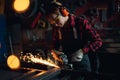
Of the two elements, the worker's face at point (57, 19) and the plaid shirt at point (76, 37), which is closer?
the worker's face at point (57, 19)

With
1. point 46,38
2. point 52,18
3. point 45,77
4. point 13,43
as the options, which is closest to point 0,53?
point 13,43

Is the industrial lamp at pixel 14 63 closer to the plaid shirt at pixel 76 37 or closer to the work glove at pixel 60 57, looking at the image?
the work glove at pixel 60 57

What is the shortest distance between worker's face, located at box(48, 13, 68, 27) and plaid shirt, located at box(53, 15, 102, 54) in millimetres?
96

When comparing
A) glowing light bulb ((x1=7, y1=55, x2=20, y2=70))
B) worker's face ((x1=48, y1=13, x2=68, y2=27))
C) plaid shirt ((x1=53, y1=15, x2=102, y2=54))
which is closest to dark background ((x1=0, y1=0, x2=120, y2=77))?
plaid shirt ((x1=53, y1=15, x2=102, y2=54))

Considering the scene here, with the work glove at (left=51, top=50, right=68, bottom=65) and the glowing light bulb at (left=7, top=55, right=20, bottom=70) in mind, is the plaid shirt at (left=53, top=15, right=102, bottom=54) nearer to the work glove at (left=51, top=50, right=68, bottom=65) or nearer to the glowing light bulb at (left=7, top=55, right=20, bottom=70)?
the work glove at (left=51, top=50, right=68, bottom=65)

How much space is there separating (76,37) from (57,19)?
0.40 meters

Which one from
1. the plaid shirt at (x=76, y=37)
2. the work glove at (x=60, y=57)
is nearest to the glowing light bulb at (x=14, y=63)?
the work glove at (x=60, y=57)

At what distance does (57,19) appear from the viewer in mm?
3240

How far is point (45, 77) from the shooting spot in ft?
8.34

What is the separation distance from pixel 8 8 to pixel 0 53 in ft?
4.66

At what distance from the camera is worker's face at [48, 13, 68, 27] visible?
3.13 meters

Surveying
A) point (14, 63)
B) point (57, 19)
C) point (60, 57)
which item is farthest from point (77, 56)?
point (14, 63)

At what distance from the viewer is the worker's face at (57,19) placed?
3130mm

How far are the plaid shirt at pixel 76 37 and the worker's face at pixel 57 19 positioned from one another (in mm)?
96
